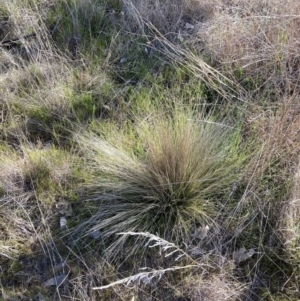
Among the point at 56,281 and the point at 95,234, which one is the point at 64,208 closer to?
the point at 95,234

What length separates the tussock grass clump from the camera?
2.01m

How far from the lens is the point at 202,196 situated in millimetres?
2072

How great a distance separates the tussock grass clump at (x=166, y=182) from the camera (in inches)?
79.0

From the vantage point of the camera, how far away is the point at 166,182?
2043 mm

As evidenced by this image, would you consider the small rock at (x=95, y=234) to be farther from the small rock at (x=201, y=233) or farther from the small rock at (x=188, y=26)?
the small rock at (x=188, y=26)

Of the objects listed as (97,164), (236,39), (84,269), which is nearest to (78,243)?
(84,269)

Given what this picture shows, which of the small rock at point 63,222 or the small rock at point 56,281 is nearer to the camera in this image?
the small rock at point 56,281

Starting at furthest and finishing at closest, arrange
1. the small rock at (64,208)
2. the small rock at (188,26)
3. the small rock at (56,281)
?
the small rock at (188,26) → the small rock at (64,208) → the small rock at (56,281)

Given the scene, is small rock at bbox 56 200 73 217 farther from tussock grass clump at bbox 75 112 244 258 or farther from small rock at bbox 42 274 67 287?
small rock at bbox 42 274 67 287

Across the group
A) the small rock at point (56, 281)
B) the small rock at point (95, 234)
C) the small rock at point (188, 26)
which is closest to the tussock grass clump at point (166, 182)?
the small rock at point (95, 234)

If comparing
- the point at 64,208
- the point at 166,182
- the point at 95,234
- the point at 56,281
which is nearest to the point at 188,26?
the point at 166,182

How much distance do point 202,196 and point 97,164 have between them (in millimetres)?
636

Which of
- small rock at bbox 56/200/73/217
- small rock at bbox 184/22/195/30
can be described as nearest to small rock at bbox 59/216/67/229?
small rock at bbox 56/200/73/217

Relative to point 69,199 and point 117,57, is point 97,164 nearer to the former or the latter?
point 69,199
